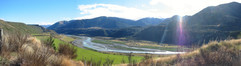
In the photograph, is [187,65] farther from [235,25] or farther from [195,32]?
[235,25]

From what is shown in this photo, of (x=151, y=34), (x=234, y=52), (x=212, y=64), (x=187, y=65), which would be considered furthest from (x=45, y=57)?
(x=151, y=34)

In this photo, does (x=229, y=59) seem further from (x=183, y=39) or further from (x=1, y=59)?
(x=183, y=39)

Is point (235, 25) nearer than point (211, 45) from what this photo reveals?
No

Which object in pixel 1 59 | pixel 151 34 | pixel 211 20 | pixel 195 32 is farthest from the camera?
pixel 151 34

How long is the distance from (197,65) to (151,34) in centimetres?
13400

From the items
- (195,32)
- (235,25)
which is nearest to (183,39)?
(195,32)

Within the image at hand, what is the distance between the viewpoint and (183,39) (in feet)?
348

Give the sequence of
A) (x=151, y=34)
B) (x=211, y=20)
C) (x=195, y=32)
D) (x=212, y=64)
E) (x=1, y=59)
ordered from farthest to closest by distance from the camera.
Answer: (x=151, y=34) → (x=211, y=20) → (x=195, y=32) → (x=212, y=64) → (x=1, y=59)

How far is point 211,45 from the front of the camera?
28.3ft

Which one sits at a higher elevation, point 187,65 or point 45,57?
point 45,57

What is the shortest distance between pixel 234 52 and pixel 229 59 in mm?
1622

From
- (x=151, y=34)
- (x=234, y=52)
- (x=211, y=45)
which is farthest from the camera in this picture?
(x=151, y=34)

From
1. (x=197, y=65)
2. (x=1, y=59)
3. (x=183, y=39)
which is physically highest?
(x=1, y=59)

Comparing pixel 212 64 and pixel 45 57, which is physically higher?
pixel 45 57
